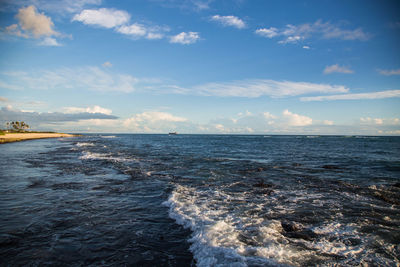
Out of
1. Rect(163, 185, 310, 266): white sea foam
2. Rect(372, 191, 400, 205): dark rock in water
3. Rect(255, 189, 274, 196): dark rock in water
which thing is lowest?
Rect(255, 189, 274, 196): dark rock in water

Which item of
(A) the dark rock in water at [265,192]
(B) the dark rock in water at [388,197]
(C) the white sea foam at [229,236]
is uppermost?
(B) the dark rock in water at [388,197]

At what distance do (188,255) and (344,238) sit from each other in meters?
4.99

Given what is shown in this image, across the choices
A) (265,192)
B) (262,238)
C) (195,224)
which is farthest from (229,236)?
(265,192)

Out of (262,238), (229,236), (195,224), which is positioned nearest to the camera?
(262,238)

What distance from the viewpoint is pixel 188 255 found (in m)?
5.25

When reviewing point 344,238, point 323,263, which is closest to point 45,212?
point 323,263

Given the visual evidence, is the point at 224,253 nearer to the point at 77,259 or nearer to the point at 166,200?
the point at 77,259

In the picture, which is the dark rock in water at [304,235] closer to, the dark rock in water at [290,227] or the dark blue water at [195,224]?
the dark blue water at [195,224]

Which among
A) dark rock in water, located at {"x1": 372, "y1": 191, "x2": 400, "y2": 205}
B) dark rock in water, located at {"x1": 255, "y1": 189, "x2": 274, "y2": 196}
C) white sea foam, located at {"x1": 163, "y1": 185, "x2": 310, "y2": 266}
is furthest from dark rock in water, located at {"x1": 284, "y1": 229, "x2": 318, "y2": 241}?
dark rock in water, located at {"x1": 372, "y1": 191, "x2": 400, "y2": 205}

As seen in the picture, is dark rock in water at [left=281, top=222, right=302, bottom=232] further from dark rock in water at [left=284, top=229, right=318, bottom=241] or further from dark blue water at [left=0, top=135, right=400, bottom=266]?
dark rock in water at [left=284, top=229, right=318, bottom=241]

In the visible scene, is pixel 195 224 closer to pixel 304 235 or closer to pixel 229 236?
pixel 229 236

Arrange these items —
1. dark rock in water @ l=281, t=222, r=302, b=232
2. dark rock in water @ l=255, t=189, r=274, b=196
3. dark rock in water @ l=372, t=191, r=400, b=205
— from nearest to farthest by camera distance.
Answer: dark rock in water @ l=281, t=222, r=302, b=232
dark rock in water @ l=372, t=191, r=400, b=205
dark rock in water @ l=255, t=189, r=274, b=196

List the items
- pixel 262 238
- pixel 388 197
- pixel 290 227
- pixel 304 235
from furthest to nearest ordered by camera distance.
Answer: pixel 388 197, pixel 290 227, pixel 304 235, pixel 262 238

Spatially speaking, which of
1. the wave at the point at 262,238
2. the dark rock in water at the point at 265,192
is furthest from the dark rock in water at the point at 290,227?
the dark rock in water at the point at 265,192
